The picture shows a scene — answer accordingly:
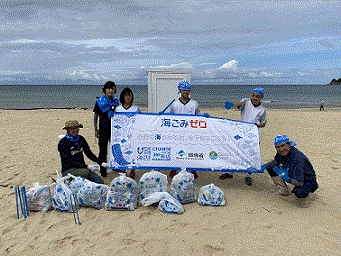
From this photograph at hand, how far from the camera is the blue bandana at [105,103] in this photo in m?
4.72

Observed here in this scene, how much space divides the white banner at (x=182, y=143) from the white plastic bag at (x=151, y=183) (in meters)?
0.55

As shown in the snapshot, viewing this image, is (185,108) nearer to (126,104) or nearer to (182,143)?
(182,143)

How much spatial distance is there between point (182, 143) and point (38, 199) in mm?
2416

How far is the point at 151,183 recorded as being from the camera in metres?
3.88

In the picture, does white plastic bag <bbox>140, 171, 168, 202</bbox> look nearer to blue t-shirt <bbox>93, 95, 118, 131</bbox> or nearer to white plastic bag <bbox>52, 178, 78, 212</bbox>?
white plastic bag <bbox>52, 178, 78, 212</bbox>

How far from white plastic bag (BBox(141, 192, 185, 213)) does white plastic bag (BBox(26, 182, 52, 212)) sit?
1.40 m

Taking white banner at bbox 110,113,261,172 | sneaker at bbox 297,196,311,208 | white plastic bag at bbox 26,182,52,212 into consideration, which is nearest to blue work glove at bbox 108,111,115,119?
white banner at bbox 110,113,261,172

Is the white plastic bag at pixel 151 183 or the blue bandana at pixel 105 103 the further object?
the blue bandana at pixel 105 103

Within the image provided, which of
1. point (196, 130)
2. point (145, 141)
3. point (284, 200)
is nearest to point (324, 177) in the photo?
point (284, 200)

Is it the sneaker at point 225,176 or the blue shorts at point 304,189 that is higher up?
the blue shorts at point 304,189

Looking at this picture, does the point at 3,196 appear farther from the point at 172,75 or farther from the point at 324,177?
the point at 324,177

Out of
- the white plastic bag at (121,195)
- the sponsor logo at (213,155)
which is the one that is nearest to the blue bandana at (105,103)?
the white plastic bag at (121,195)

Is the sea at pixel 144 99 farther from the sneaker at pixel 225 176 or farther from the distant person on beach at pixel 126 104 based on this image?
the sneaker at pixel 225 176

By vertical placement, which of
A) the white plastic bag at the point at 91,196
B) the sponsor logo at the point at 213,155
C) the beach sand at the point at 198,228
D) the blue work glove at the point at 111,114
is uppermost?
the blue work glove at the point at 111,114
